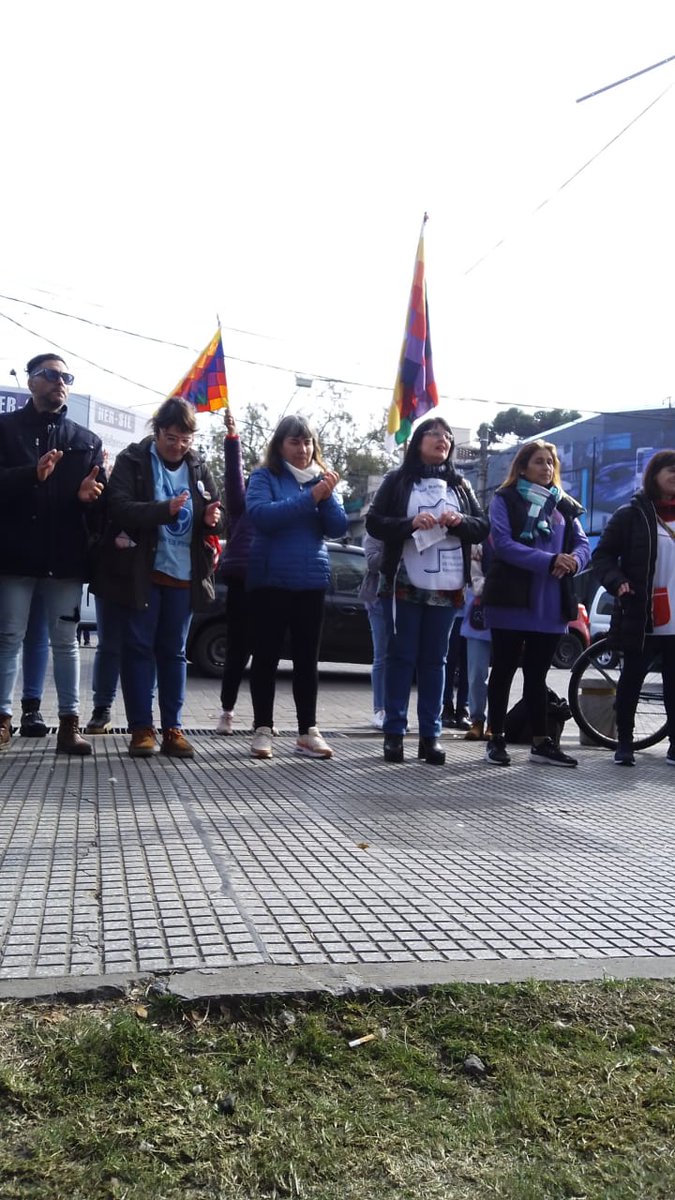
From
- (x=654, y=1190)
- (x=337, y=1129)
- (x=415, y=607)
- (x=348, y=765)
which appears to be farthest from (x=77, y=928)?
(x=415, y=607)

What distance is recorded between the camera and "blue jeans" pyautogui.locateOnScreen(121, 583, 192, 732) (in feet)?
19.3

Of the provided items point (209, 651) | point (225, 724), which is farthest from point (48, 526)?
point (209, 651)

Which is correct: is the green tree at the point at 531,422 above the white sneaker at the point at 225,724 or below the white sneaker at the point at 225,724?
above

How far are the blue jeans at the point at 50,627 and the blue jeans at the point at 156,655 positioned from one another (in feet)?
0.91

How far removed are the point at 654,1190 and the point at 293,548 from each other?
4367mm

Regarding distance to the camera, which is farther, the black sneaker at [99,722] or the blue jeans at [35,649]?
the black sneaker at [99,722]

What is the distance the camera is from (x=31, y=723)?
653 cm

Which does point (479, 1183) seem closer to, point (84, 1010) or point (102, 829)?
point (84, 1010)

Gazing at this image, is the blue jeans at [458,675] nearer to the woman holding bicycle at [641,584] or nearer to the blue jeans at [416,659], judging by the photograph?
the woman holding bicycle at [641,584]

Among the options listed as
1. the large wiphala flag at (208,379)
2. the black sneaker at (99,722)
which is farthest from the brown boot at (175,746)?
the large wiphala flag at (208,379)

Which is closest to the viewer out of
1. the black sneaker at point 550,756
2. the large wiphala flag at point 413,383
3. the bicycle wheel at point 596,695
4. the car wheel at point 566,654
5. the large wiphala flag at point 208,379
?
the black sneaker at point 550,756

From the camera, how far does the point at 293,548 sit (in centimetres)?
606

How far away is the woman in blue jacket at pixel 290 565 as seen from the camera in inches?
237

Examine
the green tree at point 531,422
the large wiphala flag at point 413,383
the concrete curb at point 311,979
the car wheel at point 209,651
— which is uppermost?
the green tree at point 531,422
